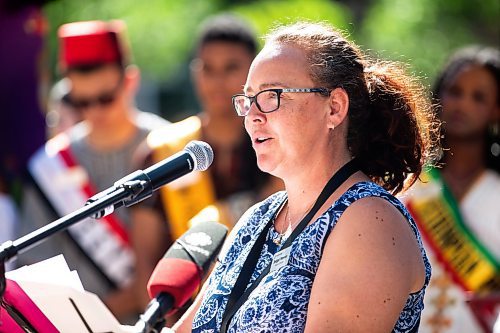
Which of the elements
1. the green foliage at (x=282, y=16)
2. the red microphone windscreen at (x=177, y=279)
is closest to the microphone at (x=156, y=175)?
the red microphone windscreen at (x=177, y=279)

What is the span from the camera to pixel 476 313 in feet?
15.7

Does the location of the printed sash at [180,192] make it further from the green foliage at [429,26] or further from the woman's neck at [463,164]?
the green foliage at [429,26]

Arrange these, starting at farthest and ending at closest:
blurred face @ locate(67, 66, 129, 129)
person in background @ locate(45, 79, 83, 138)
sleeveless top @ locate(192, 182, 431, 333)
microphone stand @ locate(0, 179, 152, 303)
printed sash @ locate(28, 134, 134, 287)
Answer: person in background @ locate(45, 79, 83, 138) < blurred face @ locate(67, 66, 129, 129) < printed sash @ locate(28, 134, 134, 287) < sleeveless top @ locate(192, 182, 431, 333) < microphone stand @ locate(0, 179, 152, 303)

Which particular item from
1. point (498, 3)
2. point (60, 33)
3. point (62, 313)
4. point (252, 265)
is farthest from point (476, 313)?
point (498, 3)

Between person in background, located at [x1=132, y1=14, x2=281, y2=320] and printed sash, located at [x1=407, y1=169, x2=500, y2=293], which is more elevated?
person in background, located at [x1=132, y1=14, x2=281, y2=320]

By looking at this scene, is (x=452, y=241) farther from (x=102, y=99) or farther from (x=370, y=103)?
(x=102, y=99)

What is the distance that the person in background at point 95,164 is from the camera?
224 inches

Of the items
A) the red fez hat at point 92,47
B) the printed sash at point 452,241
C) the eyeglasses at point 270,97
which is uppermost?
the eyeglasses at point 270,97

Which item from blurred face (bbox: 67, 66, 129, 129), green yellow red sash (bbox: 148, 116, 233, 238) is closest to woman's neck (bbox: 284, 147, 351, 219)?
green yellow red sash (bbox: 148, 116, 233, 238)

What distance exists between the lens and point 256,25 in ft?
32.3

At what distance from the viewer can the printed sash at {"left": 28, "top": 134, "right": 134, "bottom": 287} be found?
5.69 metres

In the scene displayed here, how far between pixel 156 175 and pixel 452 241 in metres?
2.62

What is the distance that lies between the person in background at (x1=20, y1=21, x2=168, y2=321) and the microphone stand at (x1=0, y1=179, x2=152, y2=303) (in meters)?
2.87

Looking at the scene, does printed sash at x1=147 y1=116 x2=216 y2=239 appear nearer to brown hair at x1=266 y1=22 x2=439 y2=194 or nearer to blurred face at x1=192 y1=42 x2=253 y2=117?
blurred face at x1=192 y1=42 x2=253 y2=117
